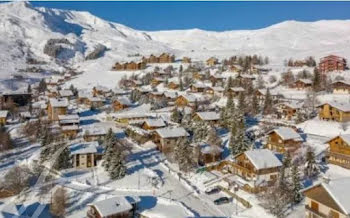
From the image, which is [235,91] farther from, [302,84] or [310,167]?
[310,167]

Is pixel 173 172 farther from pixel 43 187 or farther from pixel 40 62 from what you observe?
pixel 40 62

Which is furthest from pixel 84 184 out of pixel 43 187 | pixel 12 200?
pixel 12 200

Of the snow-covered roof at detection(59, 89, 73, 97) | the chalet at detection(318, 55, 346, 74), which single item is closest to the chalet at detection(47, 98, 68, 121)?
the snow-covered roof at detection(59, 89, 73, 97)

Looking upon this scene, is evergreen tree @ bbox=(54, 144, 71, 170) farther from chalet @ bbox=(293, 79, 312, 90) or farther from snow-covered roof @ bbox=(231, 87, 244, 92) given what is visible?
chalet @ bbox=(293, 79, 312, 90)

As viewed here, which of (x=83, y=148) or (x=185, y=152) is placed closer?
(x=185, y=152)

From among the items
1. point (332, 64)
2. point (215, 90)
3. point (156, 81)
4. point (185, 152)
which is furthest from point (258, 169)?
point (156, 81)

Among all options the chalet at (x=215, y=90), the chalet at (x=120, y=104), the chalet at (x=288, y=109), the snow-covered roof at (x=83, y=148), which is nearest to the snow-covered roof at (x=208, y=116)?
the chalet at (x=288, y=109)
